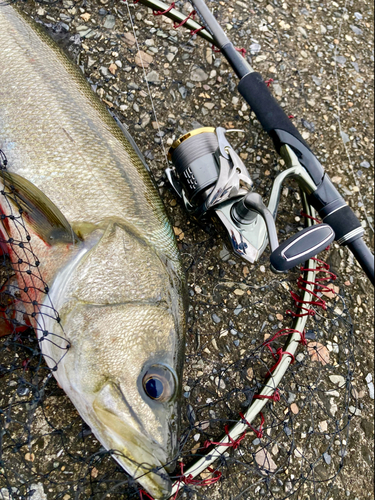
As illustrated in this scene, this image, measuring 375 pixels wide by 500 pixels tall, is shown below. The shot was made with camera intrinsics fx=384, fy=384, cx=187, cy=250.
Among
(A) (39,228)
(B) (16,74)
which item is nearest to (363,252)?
(A) (39,228)

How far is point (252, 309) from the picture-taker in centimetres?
253

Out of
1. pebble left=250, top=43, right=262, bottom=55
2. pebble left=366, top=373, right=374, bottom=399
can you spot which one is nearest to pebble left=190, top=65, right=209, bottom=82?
pebble left=250, top=43, right=262, bottom=55

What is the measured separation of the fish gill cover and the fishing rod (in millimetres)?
359

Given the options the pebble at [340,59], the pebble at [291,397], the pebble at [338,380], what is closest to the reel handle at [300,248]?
the pebble at [291,397]

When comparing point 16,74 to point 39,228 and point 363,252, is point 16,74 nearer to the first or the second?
point 39,228

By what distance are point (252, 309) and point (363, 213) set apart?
1.26m

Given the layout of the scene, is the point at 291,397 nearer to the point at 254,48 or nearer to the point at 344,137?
the point at 344,137

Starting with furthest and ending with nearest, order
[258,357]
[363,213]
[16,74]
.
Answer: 1. [363,213]
2. [258,357]
3. [16,74]

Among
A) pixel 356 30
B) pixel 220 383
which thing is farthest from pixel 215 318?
pixel 356 30

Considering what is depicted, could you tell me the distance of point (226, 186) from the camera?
1.98 metres

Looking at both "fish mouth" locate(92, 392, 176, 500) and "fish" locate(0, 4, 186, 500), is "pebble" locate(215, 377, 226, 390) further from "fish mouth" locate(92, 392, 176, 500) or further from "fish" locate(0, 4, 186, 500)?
Answer: "fish mouth" locate(92, 392, 176, 500)

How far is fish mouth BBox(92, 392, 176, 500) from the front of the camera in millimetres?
1538

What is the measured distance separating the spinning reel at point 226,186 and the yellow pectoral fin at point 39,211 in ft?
2.30

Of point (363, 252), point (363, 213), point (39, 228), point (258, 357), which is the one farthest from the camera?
Answer: point (363, 213)
